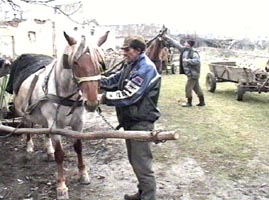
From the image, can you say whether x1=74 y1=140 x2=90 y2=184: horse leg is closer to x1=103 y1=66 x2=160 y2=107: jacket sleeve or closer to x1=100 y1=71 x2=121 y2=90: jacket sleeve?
x1=100 y1=71 x2=121 y2=90: jacket sleeve

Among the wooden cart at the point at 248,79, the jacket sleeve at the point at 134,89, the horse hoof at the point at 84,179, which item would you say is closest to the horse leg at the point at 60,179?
the horse hoof at the point at 84,179

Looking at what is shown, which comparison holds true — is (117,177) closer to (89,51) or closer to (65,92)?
(65,92)

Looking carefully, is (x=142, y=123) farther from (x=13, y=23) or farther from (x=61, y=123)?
(x=13, y=23)

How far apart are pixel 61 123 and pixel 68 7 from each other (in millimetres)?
6173

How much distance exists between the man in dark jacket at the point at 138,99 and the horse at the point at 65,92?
0.25 m

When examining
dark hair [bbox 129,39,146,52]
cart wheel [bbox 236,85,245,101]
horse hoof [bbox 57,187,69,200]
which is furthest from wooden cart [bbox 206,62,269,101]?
dark hair [bbox 129,39,146,52]

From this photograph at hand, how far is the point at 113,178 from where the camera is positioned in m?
5.38

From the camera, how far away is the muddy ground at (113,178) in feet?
16.0

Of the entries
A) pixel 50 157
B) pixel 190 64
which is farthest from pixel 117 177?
pixel 190 64

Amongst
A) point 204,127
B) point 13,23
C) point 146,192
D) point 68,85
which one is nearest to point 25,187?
point 68,85

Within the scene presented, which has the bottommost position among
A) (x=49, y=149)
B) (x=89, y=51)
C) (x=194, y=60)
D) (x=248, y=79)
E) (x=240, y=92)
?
(x=49, y=149)

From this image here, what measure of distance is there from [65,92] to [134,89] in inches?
49.0

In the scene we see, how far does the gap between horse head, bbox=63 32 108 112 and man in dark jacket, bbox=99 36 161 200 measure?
13cm

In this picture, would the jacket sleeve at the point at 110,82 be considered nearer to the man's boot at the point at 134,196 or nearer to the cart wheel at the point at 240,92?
the man's boot at the point at 134,196
